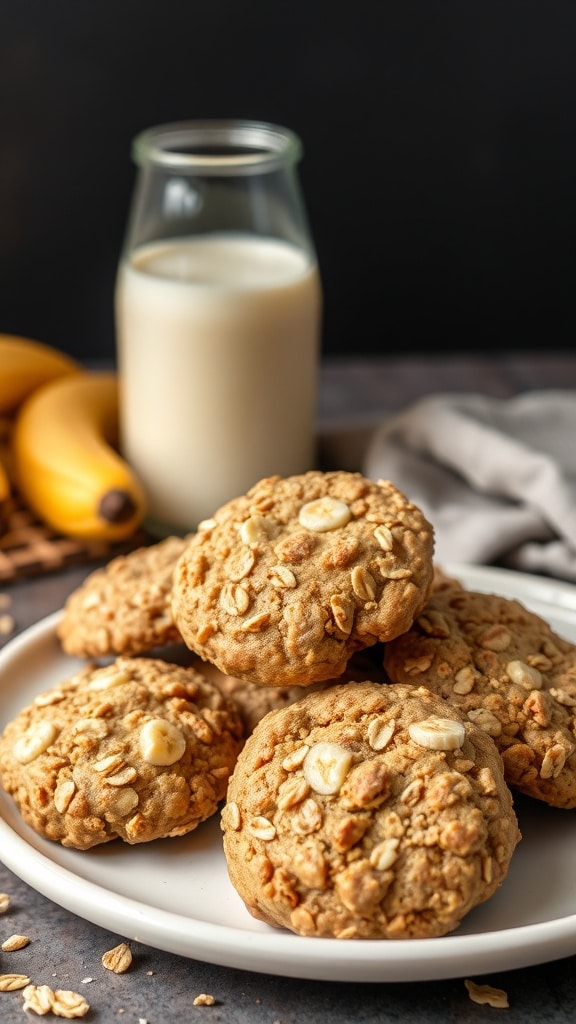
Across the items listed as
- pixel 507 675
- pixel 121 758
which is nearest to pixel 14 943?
pixel 121 758

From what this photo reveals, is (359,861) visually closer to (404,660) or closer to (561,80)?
(404,660)

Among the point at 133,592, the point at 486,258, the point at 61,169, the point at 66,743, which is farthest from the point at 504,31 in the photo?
the point at 66,743

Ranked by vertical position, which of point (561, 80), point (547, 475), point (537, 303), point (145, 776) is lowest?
point (537, 303)

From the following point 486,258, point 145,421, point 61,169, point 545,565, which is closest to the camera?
point 545,565

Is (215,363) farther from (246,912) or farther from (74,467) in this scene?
(246,912)

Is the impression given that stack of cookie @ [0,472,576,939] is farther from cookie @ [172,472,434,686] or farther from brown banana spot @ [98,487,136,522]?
brown banana spot @ [98,487,136,522]

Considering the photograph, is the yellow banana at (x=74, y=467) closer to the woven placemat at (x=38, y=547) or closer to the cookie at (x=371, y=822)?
the woven placemat at (x=38, y=547)

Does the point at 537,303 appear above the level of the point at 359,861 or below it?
below
